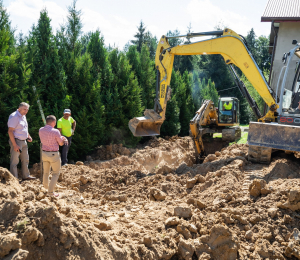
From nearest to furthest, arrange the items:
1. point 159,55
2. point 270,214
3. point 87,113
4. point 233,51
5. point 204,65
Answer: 1. point 270,214
2. point 233,51
3. point 159,55
4. point 87,113
5. point 204,65

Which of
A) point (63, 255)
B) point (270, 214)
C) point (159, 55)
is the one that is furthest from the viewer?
point (159, 55)

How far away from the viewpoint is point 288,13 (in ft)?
45.2

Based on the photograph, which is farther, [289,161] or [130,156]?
[130,156]

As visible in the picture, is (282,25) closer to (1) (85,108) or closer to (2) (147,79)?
(2) (147,79)

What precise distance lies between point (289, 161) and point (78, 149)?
6.56 metres

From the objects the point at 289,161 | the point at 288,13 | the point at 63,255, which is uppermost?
the point at 288,13

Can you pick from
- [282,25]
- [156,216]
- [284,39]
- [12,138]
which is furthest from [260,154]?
[282,25]

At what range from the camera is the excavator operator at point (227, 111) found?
47.4ft

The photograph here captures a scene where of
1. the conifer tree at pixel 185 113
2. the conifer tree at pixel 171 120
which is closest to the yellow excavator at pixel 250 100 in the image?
the conifer tree at pixel 171 120

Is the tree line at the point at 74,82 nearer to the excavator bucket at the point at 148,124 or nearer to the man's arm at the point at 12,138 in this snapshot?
the man's arm at the point at 12,138

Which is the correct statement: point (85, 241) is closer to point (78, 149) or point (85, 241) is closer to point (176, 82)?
point (78, 149)

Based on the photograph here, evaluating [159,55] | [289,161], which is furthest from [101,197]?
[159,55]

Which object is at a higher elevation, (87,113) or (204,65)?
(204,65)

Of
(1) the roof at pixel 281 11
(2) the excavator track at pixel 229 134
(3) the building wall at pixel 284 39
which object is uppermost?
(1) the roof at pixel 281 11
